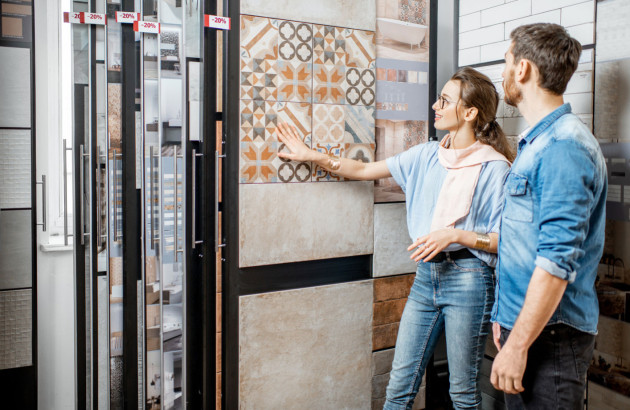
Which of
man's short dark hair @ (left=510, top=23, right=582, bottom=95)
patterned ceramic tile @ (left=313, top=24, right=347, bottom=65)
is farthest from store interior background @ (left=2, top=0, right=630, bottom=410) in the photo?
man's short dark hair @ (left=510, top=23, right=582, bottom=95)

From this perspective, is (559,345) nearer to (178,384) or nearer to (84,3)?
(178,384)

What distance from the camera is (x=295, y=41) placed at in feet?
6.64

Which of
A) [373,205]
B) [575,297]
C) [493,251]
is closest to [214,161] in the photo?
[373,205]

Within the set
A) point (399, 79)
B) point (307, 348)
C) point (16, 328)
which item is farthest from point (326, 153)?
point (16, 328)

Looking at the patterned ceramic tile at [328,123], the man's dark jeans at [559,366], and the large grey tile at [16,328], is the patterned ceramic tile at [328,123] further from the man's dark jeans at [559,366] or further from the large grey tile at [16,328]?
the large grey tile at [16,328]

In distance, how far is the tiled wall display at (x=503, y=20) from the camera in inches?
75.9

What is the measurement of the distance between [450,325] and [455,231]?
34cm

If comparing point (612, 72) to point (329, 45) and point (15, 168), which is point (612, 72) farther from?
point (15, 168)

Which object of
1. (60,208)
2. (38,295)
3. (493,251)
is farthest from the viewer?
(60,208)

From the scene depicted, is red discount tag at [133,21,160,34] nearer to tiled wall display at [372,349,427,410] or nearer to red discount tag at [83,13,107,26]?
red discount tag at [83,13,107,26]

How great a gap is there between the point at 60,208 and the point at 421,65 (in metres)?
1.79

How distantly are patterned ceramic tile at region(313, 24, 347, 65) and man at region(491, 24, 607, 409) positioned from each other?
84 centimetres

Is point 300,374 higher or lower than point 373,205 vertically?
lower

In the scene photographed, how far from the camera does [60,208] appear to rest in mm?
2422
